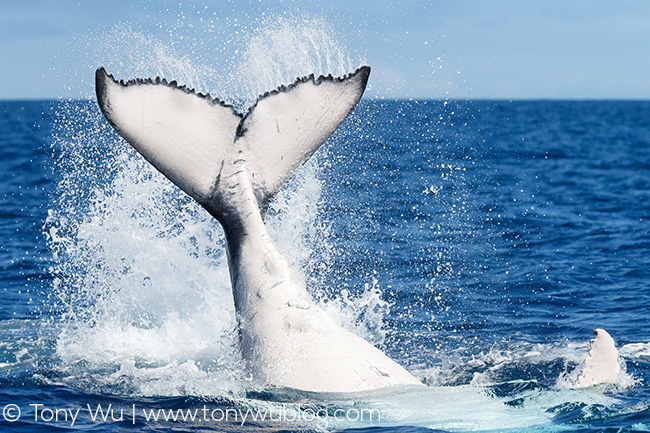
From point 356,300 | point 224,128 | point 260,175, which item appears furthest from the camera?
point 356,300

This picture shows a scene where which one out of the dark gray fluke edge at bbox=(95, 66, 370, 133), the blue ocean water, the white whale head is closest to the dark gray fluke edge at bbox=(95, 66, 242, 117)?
the dark gray fluke edge at bbox=(95, 66, 370, 133)

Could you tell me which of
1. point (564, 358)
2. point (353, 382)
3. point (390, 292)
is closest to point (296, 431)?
point (353, 382)

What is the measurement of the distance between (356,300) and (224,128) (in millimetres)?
5581

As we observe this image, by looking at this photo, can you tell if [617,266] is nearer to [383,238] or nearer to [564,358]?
[383,238]

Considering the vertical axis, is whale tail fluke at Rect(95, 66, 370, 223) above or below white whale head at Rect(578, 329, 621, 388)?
above

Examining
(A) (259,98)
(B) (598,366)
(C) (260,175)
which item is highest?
(A) (259,98)

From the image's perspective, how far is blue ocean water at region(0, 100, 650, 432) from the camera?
25.2 ft

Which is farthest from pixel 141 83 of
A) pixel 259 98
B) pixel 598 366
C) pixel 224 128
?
pixel 598 366

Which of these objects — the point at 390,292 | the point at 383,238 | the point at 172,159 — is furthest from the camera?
the point at 383,238

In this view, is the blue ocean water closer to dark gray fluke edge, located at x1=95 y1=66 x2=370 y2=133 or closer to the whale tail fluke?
the whale tail fluke

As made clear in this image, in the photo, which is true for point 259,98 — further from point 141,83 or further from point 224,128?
point 141,83

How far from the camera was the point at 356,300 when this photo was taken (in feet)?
42.7

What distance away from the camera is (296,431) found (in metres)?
7.14

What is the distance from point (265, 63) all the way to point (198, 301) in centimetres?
362
